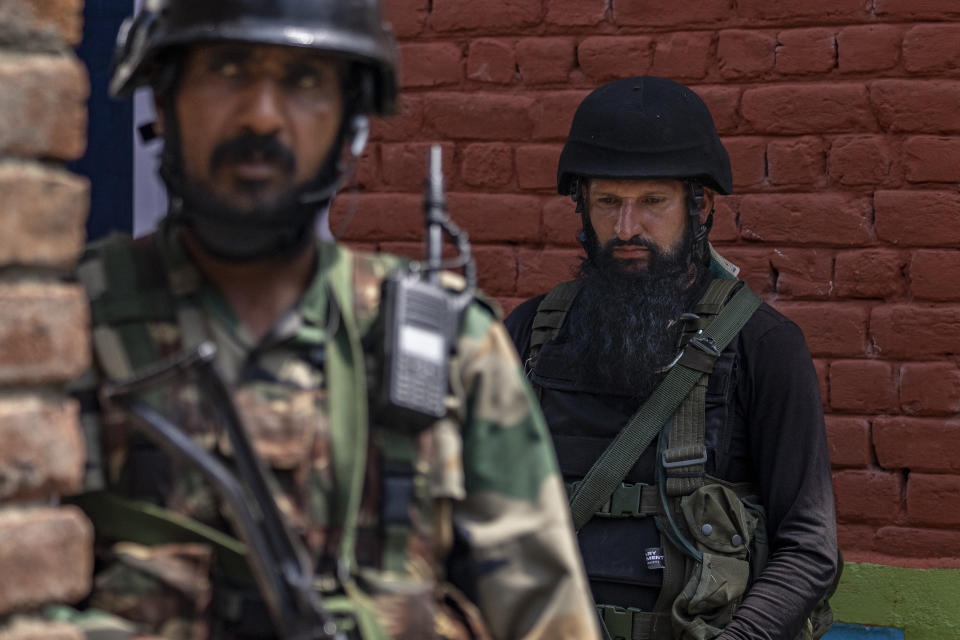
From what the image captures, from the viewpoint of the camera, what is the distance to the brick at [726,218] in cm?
342

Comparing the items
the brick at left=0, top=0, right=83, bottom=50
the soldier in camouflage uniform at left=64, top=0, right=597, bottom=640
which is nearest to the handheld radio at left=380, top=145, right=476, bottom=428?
the soldier in camouflage uniform at left=64, top=0, right=597, bottom=640

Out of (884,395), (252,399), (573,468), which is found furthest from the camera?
(884,395)

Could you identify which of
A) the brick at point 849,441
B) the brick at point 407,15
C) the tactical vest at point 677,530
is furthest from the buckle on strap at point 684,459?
the brick at point 407,15

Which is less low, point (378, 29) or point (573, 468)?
point (378, 29)

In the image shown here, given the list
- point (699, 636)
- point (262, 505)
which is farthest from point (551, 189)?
point (262, 505)

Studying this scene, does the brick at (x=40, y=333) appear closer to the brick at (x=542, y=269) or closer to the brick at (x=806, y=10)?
the brick at (x=542, y=269)

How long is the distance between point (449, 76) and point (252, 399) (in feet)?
7.50

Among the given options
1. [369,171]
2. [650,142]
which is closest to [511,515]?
[650,142]

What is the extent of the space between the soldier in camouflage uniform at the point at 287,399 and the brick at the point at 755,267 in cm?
193

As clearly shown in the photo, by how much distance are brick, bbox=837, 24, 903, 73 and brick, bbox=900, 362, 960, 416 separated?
0.77 metres

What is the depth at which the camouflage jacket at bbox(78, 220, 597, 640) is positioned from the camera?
56.4 inches

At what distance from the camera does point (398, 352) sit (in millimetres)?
1494

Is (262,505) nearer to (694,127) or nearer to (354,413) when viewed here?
(354,413)

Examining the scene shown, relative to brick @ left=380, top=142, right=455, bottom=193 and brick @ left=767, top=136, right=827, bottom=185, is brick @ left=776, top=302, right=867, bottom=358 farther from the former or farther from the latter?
brick @ left=380, top=142, right=455, bottom=193
